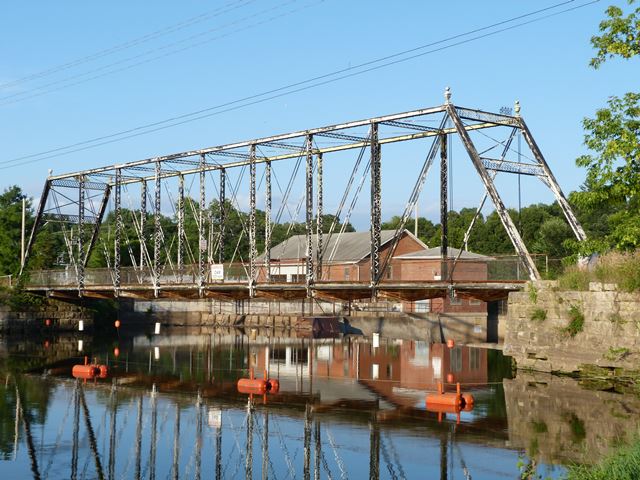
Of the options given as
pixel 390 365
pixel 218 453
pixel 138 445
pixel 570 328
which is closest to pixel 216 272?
pixel 390 365

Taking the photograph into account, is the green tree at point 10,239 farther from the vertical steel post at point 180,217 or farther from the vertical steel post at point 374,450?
the vertical steel post at point 374,450

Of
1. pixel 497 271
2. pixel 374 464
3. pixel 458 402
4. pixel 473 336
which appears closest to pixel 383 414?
pixel 458 402

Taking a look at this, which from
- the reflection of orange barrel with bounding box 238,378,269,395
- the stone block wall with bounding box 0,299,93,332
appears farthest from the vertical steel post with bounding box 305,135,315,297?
the stone block wall with bounding box 0,299,93,332

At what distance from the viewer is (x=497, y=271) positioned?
40.5 metres

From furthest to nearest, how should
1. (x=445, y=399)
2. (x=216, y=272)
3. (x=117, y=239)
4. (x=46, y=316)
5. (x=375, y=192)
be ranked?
(x=46, y=316) < (x=117, y=239) < (x=216, y=272) < (x=375, y=192) < (x=445, y=399)

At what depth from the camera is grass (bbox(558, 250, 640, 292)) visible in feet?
107

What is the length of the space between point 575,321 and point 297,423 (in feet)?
44.1

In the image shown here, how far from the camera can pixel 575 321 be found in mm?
34438

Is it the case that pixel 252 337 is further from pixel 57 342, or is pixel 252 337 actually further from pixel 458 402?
pixel 458 402

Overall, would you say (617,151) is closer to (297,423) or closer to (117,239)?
(297,423)

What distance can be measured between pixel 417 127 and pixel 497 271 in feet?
27.7

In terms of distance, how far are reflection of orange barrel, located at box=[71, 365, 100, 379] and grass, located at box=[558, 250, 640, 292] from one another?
22276 millimetres

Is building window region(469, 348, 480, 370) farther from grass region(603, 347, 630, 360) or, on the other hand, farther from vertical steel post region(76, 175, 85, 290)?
vertical steel post region(76, 175, 85, 290)

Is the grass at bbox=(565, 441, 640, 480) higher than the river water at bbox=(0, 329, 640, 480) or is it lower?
higher
